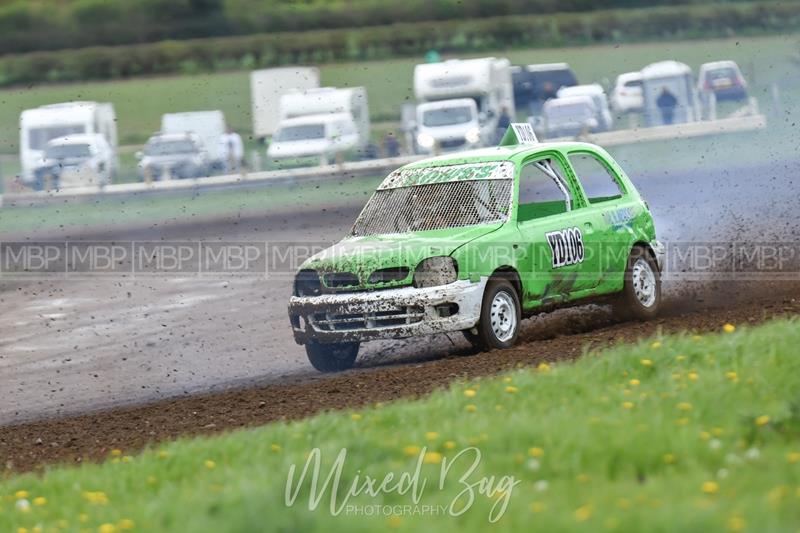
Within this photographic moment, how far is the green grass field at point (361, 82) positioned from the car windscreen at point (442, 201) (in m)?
10.2

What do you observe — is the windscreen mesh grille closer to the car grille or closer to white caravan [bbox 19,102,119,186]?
the car grille

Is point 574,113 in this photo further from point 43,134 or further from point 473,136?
point 43,134

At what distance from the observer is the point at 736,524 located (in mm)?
4465

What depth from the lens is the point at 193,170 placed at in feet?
72.1

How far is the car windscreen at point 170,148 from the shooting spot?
21.4 meters

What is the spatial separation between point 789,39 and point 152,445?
887 inches

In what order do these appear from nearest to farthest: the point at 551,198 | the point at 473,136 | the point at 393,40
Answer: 1. the point at 551,198
2. the point at 393,40
3. the point at 473,136

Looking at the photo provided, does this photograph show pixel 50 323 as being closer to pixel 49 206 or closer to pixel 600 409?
pixel 49 206

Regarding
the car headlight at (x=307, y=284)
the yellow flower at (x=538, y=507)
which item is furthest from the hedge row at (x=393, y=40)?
the yellow flower at (x=538, y=507)

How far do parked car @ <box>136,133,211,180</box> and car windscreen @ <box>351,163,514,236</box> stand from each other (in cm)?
1022

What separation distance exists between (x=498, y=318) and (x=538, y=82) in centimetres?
1743

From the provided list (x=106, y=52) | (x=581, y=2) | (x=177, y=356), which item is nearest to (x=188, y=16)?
(x=106, y=52)

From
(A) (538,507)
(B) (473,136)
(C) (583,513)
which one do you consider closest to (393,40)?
(B) (473,136)

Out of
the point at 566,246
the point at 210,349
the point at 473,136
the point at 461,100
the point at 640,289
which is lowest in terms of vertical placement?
the point at 210,349
